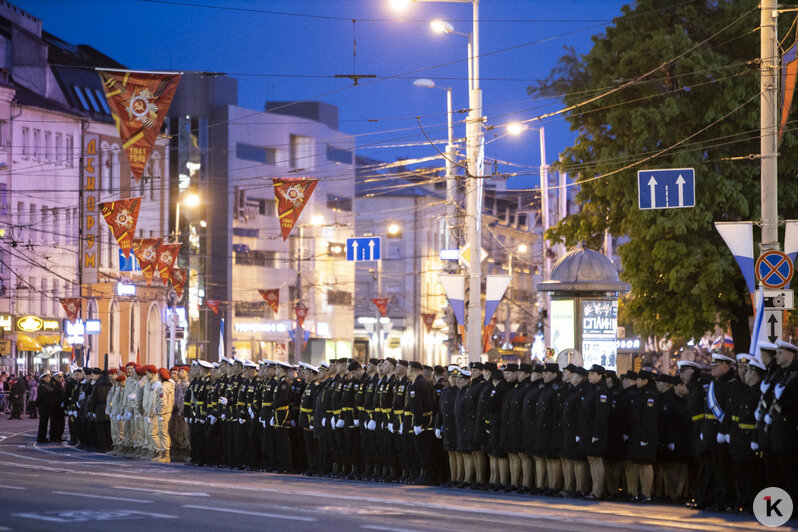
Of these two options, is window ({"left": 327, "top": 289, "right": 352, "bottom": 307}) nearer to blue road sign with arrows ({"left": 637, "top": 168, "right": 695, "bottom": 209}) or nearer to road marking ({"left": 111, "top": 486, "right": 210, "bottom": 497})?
blue road sign with arrows ({"left": 637, "top": 168, "right": 695, "bottom": 209})

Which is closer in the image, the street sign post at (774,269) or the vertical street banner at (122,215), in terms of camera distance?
the street sign post at (774,269)

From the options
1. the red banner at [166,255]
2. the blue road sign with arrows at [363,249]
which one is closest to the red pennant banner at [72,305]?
the red banner at [166,255]

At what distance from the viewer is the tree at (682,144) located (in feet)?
105

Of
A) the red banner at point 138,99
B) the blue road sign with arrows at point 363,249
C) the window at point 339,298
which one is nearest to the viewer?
the red banner at point 138,99

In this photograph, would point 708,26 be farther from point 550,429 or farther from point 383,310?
point 383,310

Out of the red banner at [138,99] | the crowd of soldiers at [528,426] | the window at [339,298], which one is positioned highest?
the red banner at [138,99]

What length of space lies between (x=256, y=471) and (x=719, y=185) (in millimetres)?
12512

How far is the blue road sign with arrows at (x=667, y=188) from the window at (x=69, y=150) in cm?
4883

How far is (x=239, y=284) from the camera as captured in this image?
8269 cm

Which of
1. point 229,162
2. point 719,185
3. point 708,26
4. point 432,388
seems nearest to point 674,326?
point 719,185

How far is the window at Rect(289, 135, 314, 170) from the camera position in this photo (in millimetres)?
86419

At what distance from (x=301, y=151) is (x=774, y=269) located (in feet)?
223

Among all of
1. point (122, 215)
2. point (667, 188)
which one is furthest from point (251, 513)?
point (122, 215)

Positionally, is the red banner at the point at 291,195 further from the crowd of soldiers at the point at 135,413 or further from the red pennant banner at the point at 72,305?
the red pennant banner at the point at 72,305
